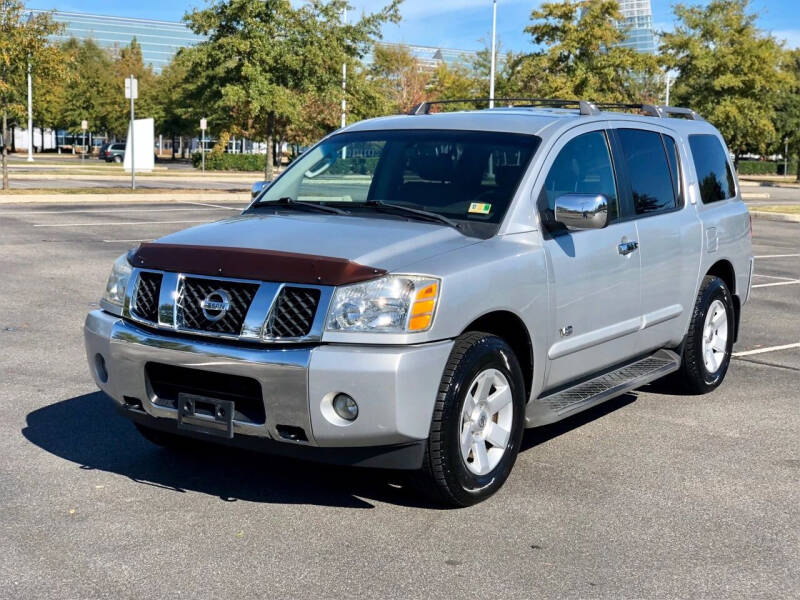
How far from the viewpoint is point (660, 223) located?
252 inches

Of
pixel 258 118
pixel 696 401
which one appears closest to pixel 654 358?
pixel 696 401

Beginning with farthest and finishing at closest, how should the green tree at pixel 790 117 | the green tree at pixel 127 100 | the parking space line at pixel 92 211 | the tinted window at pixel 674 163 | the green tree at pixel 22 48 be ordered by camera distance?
the green tree at pixel 127 100
the green tree at pixel 790 117
the green tree at pixel 22 48
the parking space line at pixel 92 211
the tinted window at pixel 674 163

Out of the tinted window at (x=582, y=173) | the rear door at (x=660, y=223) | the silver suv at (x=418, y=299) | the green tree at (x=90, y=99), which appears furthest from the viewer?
the green tree at (x=90, y=99)

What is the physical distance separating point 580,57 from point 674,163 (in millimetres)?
36152

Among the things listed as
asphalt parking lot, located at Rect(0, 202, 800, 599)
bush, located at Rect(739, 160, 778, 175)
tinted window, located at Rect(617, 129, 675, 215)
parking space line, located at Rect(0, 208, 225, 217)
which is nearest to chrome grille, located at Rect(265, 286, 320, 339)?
asphalt parking lot, located at Rect(0, 202, 800, 599)

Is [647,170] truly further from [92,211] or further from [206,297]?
[92,211]

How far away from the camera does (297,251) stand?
4520mm

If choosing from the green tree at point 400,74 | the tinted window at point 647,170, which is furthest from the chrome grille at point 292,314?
the green tree at point 400,74

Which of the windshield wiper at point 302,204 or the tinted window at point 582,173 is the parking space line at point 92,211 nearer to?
→ the windshield wiper at point 302,204

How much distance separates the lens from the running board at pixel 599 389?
207 inches

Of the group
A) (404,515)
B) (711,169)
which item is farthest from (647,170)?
(404,515)

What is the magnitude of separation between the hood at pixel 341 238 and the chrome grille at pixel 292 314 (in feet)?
0.70

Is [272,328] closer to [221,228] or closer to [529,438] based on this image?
[221,228]

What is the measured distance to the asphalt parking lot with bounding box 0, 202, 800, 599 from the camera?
3910 mm
